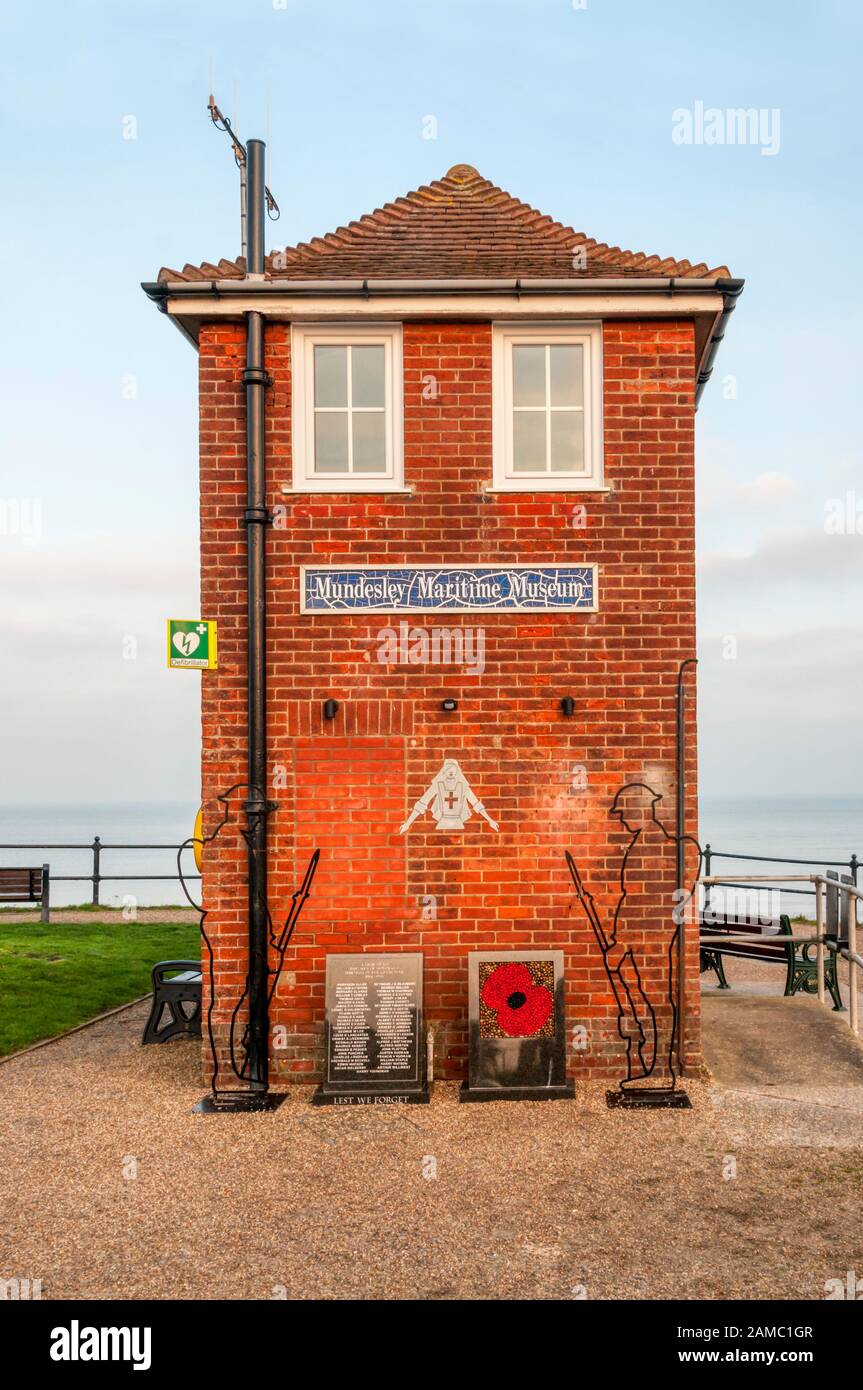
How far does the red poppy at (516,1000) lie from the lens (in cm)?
678

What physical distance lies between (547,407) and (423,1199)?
5.15m

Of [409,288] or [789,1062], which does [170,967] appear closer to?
[789,1062]

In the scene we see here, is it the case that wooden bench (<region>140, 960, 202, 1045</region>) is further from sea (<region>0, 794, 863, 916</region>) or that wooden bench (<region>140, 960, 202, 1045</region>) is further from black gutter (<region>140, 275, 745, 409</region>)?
sea (<region>0, 794, 863, 916</region>)

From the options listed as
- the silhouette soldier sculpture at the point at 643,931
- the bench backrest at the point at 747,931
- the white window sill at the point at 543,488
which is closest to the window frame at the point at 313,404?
the white window sill at the point at 543,488

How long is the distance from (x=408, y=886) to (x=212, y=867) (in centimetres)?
134

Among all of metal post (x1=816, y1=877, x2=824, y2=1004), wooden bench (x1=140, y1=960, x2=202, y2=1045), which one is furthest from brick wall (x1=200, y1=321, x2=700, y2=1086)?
metal post (x1=816, y1=877, x2=824, y2=1004)

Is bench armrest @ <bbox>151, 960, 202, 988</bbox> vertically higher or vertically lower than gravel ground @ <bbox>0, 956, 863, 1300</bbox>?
higher

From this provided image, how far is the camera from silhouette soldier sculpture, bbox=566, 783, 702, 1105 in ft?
23.1

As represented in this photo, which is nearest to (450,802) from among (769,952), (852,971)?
(852,971)

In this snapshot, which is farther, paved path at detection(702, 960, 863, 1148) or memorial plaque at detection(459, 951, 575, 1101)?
memorial plaque at detection(459, 951, 575, 1101)

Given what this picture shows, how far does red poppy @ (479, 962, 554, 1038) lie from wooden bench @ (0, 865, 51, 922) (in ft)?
32.2

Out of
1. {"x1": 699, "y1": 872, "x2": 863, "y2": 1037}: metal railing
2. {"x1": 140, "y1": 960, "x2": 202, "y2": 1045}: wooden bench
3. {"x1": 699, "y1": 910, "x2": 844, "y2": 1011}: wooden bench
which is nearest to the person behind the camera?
{"x1": 699, "y1": 872, "x2": 863, "y2": 1037}: metal railing

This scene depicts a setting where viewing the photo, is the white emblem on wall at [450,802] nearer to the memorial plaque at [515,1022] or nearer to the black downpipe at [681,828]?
the memorial plaque at [515,1022]

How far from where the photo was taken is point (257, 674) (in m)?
7.11
